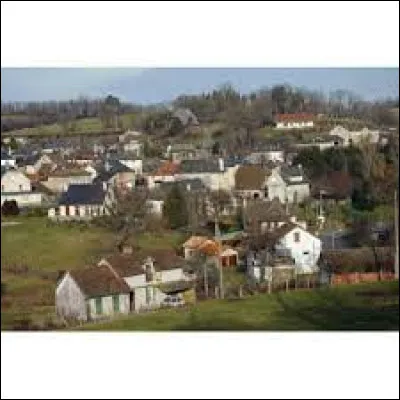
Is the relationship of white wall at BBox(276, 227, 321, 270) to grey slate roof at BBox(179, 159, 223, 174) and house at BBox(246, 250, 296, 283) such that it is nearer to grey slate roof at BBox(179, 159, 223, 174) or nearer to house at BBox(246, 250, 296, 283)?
house at BBox(246, 250, 296, 283)

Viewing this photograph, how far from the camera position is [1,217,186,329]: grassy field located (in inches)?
183

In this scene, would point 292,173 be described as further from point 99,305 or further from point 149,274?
point 99,305

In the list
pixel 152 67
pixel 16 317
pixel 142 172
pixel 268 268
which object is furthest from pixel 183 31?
pixel 16 317

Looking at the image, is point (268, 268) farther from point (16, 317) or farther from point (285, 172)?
point (16, 317)

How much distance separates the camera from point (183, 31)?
14.4 ft

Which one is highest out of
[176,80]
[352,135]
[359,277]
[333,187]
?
[176,80]

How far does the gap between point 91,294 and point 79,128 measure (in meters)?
0.67

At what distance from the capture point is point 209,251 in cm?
469

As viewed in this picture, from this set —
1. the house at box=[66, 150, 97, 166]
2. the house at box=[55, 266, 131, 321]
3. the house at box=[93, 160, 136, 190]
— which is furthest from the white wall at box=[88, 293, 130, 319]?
the house at box=[66, 150, 97, 166]

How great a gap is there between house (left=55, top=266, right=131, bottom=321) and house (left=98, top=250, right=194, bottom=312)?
1.2 inches

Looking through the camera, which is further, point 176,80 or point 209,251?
point 209,251

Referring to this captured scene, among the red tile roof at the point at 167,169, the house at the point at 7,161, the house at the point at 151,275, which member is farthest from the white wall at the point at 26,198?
the red tile roof at the point at 167,169

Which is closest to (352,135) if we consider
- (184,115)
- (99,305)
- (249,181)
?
(249,181)

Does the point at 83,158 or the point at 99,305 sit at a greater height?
the point at 83,158
